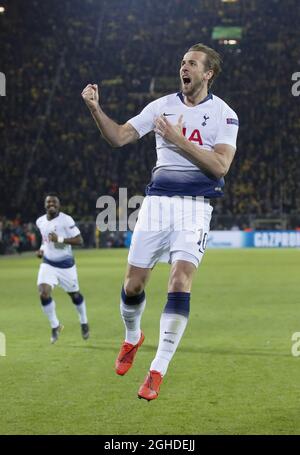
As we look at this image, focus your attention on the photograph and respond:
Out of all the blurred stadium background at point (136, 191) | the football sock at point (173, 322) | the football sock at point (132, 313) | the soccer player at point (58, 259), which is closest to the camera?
the football sock at point (173, 322)

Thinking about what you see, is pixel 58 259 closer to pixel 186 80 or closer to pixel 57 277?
pixel 57 277

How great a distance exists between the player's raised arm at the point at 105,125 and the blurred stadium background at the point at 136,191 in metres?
2.26

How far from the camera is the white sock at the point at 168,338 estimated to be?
6.41m

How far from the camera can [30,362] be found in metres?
9.95

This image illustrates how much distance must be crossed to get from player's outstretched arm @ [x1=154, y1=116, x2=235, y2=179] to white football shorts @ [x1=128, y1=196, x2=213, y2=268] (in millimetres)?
450

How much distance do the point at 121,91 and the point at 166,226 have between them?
43.5 meters

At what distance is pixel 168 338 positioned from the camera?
649cm

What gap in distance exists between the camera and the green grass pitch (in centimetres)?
661

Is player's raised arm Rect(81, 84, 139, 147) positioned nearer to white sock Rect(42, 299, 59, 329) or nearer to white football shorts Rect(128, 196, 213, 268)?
white football shorts Rect(128, 196, 213, 268)

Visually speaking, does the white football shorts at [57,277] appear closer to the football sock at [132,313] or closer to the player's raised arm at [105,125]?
the football sock at [132,313]

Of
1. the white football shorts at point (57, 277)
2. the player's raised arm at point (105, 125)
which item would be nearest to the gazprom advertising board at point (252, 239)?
the white football shorts at point (57, 277)

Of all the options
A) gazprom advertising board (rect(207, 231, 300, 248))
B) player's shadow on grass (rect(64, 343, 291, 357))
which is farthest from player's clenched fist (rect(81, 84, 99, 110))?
gazprom advertising board (rect(207, 231, 300, 248))

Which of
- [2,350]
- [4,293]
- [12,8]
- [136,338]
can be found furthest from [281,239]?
[136,338]
